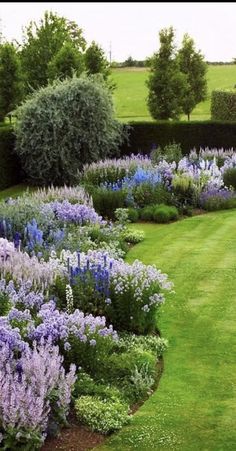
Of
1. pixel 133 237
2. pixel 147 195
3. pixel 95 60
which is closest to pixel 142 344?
pixel 133 237

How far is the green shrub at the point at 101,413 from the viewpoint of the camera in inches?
222

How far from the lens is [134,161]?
1767cm

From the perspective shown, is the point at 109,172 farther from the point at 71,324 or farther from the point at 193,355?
the point at 71,324

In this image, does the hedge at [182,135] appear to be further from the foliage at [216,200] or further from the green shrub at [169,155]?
the foliage at [216,200]

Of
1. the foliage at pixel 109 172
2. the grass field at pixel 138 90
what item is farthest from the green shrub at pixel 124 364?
the grass field at pixel 138 90

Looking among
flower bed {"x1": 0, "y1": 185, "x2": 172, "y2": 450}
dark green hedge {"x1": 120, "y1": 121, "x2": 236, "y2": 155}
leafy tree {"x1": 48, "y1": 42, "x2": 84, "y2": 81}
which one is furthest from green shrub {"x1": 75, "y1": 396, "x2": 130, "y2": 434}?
leafy tree {"x1": 48, "y1": 42, "x2": 84, "y2": 81}

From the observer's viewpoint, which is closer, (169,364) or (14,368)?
(14,368)

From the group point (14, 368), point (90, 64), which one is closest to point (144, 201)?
point (14, 368)

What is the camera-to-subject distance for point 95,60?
28062 mm

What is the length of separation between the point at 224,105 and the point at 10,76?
9693mm

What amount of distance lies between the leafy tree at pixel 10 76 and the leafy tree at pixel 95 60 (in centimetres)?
306

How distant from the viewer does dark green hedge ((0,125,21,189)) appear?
68.5 ft

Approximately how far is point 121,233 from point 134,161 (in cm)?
540

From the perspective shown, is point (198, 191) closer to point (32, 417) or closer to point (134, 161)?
point (134, 161)
